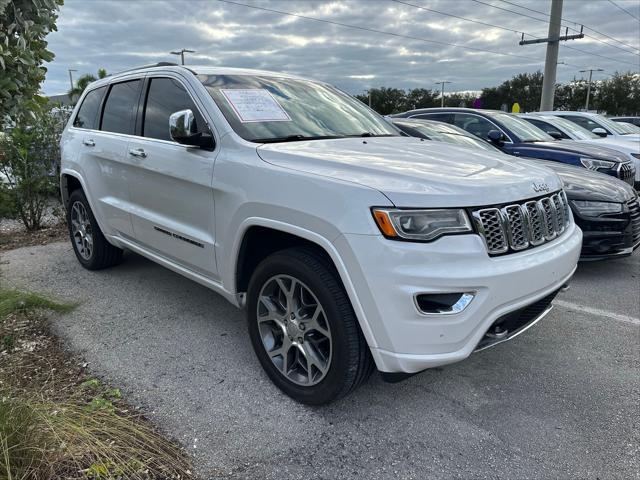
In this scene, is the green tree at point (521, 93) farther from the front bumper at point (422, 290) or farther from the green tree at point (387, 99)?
the front bumper at point (422, 290)

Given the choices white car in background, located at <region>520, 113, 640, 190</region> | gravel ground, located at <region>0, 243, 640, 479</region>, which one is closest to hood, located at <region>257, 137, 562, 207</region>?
gravel ground, located at <region>0, 243, 640, 479</region>

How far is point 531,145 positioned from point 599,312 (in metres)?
3.72

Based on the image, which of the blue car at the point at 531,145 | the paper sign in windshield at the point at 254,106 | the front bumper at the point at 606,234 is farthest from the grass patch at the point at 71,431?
the blue car at the point at 531,145

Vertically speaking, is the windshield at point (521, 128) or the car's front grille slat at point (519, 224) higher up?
the windshield at point (521, 128)

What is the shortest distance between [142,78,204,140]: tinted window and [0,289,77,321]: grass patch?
1.57 metres

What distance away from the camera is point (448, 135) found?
6457 millimetres

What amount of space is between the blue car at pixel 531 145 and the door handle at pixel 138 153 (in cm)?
486

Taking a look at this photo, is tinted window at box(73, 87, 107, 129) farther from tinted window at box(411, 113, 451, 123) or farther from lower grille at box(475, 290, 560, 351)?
tinted window at box(411, 113, 451, 123)

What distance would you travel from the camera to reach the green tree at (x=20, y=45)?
7.33 ft

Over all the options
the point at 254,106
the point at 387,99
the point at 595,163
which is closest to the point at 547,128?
the point at 595,163

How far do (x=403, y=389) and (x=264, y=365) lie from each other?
0.84m

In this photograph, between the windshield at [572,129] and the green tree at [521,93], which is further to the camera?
the green tree at [521,93]

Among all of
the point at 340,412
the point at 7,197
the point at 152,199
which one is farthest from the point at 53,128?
the point at 340,412

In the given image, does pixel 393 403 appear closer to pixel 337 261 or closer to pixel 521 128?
pixel 337 261
